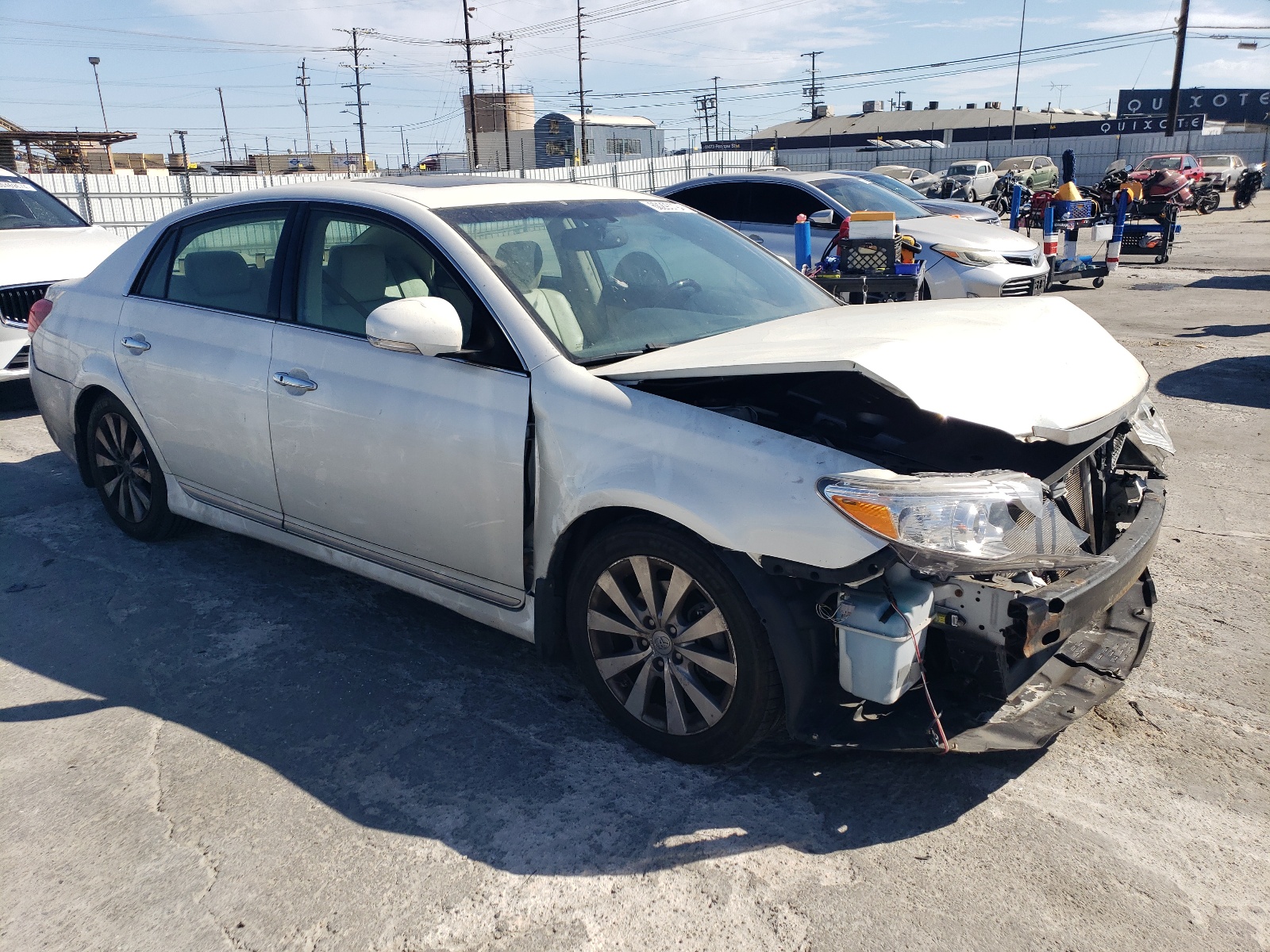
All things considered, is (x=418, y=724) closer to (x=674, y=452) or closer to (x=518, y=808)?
(x=518, y=808)

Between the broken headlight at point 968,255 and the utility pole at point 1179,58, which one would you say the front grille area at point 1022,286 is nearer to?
the broken headlight at point 968,255

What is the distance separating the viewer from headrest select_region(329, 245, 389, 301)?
3.65 m

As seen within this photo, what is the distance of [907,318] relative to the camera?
11.2ft

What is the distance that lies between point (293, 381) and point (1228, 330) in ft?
32.6

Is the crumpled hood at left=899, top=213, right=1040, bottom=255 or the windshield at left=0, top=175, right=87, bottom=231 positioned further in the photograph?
the crumpled hood at left=899, top=213, right=1040, bottom=255

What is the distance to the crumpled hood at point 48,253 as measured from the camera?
7.96 meters

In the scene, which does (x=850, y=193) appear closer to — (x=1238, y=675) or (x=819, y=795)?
(x=1238, y=675)

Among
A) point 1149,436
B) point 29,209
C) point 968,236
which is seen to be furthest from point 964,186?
point 1149,436

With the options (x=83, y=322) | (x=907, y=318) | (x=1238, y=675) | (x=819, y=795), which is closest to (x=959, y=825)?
(x=819, y=795)

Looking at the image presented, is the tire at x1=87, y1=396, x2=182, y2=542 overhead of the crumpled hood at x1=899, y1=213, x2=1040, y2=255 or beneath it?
beneath

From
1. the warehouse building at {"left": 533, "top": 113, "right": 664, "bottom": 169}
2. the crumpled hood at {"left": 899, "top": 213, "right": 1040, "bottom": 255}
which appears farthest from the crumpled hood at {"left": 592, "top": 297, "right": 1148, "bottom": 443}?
the warehouse building at {"left": 533, "top": 113, "right": 664, "bottom": 169}

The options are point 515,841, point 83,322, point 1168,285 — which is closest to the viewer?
point 515,841

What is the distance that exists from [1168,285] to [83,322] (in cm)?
1412

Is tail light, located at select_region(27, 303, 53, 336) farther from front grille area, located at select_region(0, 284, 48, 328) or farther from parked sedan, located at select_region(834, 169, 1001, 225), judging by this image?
parked sedan, located at select_region(834, 169, 1001, 225)
